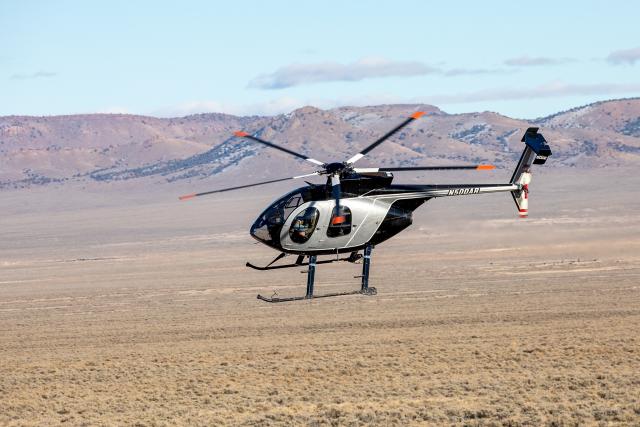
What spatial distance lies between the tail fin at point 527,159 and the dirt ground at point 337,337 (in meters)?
4.93

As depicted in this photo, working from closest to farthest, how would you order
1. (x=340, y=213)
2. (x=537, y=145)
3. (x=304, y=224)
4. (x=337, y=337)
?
(x=304, y=224), (x=340, y=213), (x=537, y=145), (x=337, y=337)

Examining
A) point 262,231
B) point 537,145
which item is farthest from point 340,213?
point 537,145

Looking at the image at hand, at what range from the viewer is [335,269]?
208 feet

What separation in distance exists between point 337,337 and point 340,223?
8751mm

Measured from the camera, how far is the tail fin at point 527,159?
3041 centimetres

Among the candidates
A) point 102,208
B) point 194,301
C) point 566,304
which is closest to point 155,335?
point 194,301

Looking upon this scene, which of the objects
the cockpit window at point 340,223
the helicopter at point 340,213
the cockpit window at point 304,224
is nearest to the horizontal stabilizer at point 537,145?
the helicopter at point 340,213

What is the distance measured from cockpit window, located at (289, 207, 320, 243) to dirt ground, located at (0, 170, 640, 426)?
4.32 m

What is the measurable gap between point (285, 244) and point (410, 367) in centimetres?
554

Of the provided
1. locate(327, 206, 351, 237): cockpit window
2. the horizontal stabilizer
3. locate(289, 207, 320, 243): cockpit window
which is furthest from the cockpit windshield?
the horizontal stabilizer

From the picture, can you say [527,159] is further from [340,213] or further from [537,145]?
[340,213]

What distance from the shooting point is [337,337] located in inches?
1398

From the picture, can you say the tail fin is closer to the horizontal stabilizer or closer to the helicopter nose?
the horizontal stabilizer

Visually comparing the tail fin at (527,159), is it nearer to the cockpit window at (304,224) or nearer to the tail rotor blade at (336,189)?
the tail rotor blade at (336,189)
